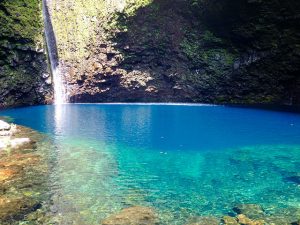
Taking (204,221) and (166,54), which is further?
(166,54)

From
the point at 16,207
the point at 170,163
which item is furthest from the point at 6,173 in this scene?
the point at 170,163

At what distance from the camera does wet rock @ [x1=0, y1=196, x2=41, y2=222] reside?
13.6 m

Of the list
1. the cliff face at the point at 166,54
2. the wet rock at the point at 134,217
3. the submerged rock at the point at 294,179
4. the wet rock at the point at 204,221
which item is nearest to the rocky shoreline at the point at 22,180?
the wet rock at the point at 134,217

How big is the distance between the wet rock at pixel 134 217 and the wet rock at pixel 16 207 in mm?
3160

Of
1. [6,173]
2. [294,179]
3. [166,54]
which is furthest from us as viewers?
[166,54]

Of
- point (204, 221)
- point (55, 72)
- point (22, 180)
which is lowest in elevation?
point (204, 221)

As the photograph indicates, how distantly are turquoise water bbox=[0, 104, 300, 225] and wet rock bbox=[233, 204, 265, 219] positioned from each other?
0.36 m

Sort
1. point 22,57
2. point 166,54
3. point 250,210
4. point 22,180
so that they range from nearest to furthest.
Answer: point 250,210 < point 22,180 < point 22,57 < point 166,54

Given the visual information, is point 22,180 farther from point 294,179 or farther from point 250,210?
point 294,179

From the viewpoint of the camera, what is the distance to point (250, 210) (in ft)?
47.8

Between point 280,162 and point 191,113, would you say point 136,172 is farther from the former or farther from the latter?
point 191,113

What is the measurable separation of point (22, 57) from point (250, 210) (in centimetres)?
3635

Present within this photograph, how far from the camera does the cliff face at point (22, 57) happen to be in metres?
42.2

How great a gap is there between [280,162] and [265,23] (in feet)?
79.9
